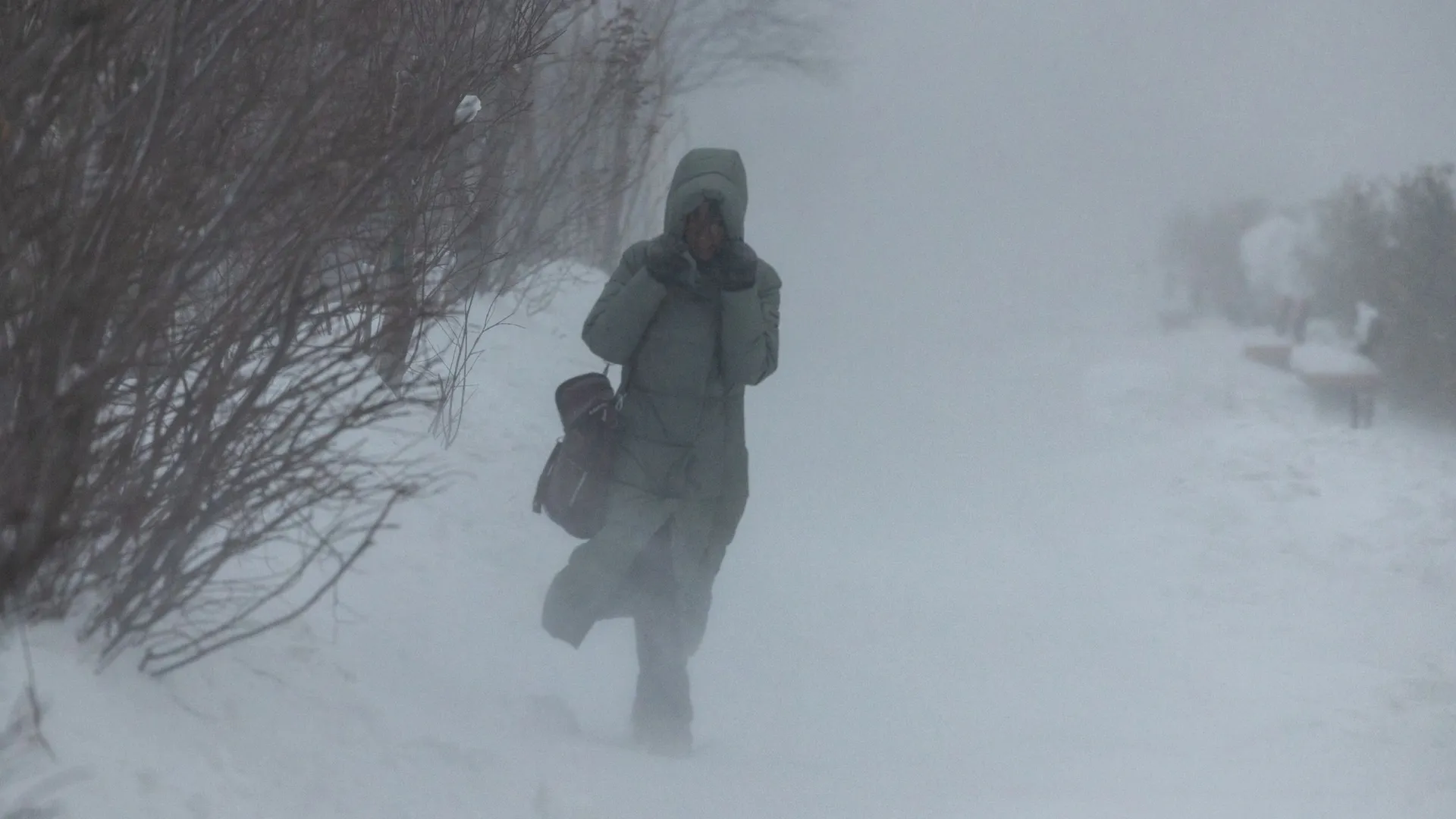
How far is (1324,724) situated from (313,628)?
421 centimetres

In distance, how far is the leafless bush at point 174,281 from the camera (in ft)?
7.17

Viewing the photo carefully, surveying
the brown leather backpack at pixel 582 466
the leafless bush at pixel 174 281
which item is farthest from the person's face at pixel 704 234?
the leafless bush at pixel 174 281

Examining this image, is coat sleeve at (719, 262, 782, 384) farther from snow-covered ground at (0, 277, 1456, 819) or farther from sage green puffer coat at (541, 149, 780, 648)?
snow-covered ground at (0, 277, 1456, 819)

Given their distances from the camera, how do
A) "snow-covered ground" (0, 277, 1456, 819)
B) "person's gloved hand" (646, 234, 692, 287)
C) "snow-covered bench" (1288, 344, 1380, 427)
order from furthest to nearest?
"snow-covered bench" (1288, 344, 1380, 427), "person's gloved hand" (646, 234, 692, 287), "snow-covered ground" (0, 277, 1456, 819)

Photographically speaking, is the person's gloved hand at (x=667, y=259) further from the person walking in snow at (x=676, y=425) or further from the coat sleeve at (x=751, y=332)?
the coat sleeve at (x=751, y=332)

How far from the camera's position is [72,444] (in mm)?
2244

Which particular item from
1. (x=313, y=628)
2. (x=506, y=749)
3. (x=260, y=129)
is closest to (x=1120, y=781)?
→ (x=506, y=749)

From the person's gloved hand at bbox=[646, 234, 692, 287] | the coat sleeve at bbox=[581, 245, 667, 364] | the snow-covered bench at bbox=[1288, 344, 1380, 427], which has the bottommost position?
the coat sleeve at bbox=[581, 245, 667, 364]

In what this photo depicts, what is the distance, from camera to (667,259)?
370 centimetres

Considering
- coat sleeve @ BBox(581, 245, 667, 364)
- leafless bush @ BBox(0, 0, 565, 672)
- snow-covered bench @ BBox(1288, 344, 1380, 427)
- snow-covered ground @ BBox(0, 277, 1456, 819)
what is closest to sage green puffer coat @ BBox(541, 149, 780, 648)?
coat sleeve @ BBox(581, 245, 667, 364)

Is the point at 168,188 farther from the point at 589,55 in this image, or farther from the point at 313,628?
the point at 589,55

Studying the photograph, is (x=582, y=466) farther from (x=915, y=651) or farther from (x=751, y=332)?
(x=915, y=651)

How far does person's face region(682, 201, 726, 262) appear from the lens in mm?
3760

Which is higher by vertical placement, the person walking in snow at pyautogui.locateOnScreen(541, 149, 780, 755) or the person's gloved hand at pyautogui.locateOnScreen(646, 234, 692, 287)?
the person's gloved hand at pyautogui.locateOnScreen(646, 234, 692, 287)
